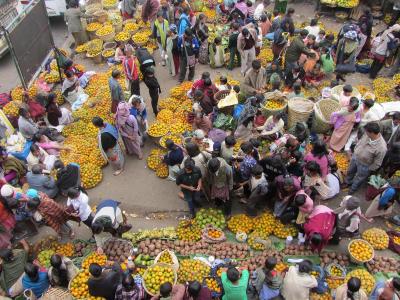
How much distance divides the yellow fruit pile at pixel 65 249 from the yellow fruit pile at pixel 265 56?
7763 mm

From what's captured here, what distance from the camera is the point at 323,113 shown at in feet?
29.0

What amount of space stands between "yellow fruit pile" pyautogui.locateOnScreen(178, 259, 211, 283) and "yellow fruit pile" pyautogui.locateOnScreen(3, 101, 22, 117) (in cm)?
628

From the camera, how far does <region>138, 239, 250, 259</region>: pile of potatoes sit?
22.6 feet

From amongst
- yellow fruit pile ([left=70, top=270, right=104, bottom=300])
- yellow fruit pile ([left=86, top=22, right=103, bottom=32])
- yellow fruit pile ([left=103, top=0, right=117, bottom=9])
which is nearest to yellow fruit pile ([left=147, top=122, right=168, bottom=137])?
yellow fruit pile ([left=70, top=270, right=104, bottom=300])

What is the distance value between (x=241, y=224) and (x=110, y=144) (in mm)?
3292

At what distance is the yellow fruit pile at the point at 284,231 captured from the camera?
719cm

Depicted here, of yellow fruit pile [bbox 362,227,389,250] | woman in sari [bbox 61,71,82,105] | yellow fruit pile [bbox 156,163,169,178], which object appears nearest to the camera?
yellow fruit pile [bbox 362,227,389,250]

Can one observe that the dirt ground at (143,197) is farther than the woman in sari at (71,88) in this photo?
No

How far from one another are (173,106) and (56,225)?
4.47 meters

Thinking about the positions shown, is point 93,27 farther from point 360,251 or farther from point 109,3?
point 360,251

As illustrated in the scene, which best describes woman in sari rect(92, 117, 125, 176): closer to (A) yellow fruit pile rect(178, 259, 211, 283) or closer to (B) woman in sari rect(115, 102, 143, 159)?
(B) woman in sari rect(115, 102, 143, 159)

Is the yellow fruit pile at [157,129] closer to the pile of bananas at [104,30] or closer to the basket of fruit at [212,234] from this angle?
the basket of fruit at [212,234]

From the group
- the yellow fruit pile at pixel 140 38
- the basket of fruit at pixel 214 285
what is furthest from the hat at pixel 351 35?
the basket of fruit at pixel 214 285

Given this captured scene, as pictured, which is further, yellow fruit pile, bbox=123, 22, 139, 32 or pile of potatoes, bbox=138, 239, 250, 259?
yellow fruit pile, bbox=123, 22, 139, 32
